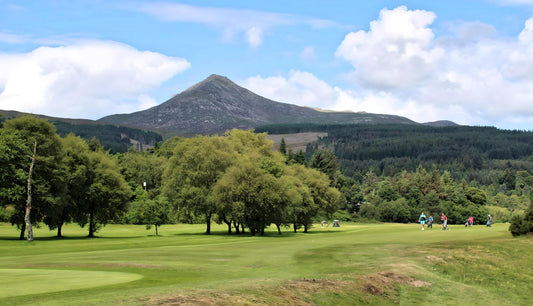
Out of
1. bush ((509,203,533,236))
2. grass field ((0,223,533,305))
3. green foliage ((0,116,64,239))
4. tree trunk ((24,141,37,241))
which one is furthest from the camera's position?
green foliage ((0,116,64,239))

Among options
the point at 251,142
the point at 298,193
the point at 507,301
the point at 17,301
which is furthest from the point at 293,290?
the point at 251,142

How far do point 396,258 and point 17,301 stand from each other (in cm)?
2453

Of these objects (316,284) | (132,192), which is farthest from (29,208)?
(316,284)

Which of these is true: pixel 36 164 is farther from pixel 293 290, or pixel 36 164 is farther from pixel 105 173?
pixel 293 290

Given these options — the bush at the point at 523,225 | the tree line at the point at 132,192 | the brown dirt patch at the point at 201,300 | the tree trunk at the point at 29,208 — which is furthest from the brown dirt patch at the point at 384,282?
the tree trunk at the point at 29,208

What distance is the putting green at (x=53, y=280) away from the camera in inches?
647

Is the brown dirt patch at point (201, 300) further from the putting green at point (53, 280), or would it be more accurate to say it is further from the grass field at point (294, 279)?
the putting green at point (53, 280)

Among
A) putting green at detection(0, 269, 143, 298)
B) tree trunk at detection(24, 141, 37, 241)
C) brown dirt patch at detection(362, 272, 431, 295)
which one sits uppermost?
tree trunk at detection(24, 141, 37, 241)

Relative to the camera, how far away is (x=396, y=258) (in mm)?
32781

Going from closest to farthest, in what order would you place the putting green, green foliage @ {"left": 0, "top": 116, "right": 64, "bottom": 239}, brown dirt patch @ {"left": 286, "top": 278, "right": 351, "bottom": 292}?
the putting green, brown dirt patch @ {"left": 286, "top": 278, "right": 351, "bottom": 292}, green foliage @ {"left": 0, "top": 116, "right": 64, "bottom": 239}

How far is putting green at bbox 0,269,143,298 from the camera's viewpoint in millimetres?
16438

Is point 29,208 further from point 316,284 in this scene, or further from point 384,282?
point 384,282

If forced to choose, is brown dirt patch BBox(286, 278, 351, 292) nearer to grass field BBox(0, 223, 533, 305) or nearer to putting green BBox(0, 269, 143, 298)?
grass field BBox(0, 223, 533, 305)

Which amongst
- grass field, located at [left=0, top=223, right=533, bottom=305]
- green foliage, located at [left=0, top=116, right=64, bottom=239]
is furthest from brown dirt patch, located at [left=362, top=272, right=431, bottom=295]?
green foliage, located at [left=0, top=116, right=64, bottom=239]
